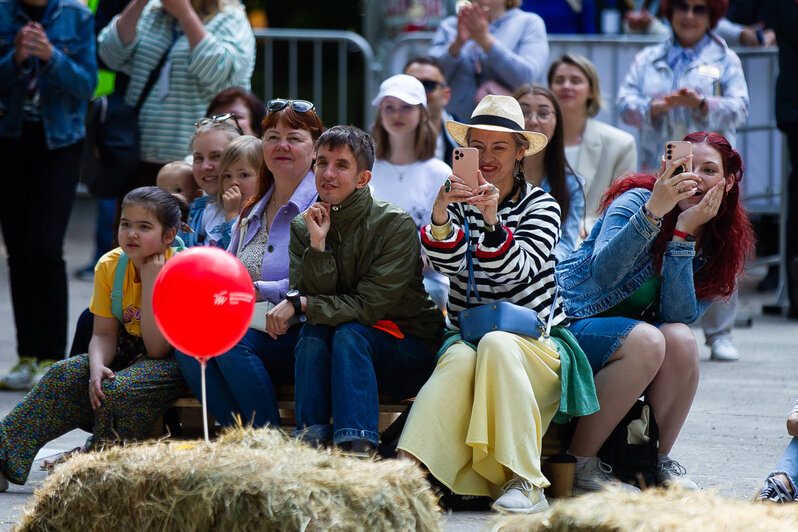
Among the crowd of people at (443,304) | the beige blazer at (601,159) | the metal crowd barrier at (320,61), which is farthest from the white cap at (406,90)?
the metal crowd barrier at (320,61)

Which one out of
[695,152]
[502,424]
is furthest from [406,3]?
[502,424]

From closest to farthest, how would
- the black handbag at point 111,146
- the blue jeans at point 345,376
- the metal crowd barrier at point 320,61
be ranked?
the blue jeans at point 345,376 < the black handbag at point 111,146 < the metal crowd barrier at point 320,61

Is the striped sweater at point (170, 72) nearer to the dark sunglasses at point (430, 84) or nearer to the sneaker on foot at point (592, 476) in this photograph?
the dark sunglasses at point (430, 84)

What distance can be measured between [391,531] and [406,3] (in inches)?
326

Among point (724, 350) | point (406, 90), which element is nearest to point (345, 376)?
point (406, 90)

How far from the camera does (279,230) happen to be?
480 centimetres

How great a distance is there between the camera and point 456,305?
4398mm

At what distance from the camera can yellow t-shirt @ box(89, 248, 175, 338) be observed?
4.70 metres

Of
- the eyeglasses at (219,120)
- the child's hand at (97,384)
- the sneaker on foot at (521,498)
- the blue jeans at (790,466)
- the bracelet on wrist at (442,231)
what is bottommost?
the sneaker on foot at (521,498)

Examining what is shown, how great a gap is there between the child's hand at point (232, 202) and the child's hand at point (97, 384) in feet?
3.48

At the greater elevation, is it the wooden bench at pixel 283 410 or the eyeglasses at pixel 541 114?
the eyeglasses at pixel 541 114

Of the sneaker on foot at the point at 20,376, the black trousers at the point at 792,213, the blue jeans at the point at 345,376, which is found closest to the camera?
the blue jeans at the point at 345,376

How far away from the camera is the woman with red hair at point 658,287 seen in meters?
4.23

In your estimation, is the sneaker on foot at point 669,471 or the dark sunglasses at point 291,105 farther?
the dark sunglasses at point 291,105
